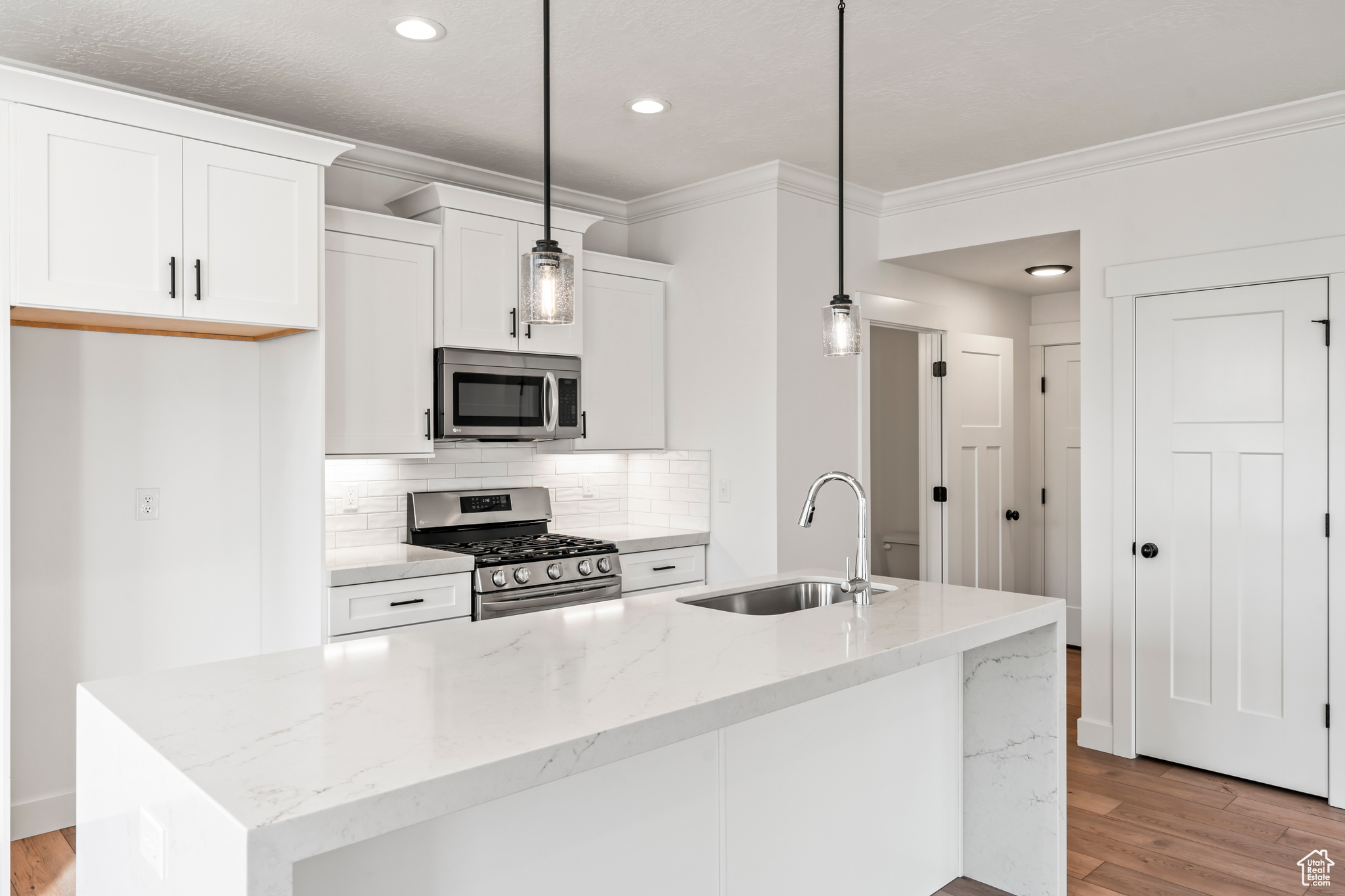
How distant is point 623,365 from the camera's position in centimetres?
446

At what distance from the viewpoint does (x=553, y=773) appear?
1414 millimetres

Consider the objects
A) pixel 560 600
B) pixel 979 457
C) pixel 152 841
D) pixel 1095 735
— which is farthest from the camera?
pixel 979 457

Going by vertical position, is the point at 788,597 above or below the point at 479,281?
below

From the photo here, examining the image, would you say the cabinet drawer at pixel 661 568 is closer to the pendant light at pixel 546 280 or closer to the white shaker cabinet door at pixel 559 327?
the white shaker cabinet door at pixel 559 327

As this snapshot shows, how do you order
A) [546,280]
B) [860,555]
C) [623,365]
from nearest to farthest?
[546,280], [860,555], [623,365]

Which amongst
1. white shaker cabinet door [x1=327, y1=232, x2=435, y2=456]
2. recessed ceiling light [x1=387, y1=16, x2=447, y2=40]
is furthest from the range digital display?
recessed ceiling light [x1=387, y1=16, x2=447, y2=40]

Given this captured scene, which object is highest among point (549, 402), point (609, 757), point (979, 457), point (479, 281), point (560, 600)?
point (479, 281)

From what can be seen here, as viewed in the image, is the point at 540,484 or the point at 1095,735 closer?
the point at 1095,735

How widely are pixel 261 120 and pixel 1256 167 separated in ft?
12.8

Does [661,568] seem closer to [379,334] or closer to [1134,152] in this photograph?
[379,334]

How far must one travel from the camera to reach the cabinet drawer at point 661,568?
13.7 ft

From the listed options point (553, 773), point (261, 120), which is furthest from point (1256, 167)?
point (261, 120)

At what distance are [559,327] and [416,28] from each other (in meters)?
1.60

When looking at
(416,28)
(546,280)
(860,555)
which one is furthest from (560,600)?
(416,28)
